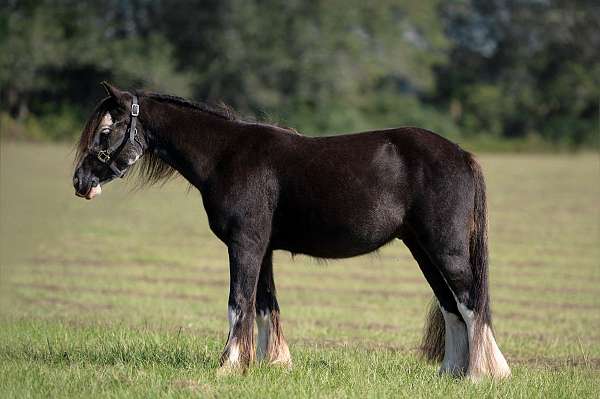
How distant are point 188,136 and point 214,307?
567 cm

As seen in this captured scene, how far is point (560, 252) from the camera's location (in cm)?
1881

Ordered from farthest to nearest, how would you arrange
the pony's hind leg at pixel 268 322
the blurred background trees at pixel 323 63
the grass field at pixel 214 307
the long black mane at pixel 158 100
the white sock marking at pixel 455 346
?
the blurred background trees at pixel 323 63, the pony's hind leg at pixel 268 322, the long black mane at pixel 158 100, the white sock marking at pixel 455 346, the grass field at pixel 214 307

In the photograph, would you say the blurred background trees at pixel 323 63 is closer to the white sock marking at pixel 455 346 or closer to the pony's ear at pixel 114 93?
the pony's ear at pixel 114 93

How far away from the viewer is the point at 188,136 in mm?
7746

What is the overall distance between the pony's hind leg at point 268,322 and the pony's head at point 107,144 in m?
1.48

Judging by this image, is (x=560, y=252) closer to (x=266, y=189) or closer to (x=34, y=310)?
(x=34, y=310)

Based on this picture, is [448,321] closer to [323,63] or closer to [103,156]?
A: [103,156]

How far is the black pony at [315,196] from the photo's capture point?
731 centimetres

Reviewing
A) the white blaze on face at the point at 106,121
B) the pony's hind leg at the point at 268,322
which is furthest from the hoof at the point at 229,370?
the white blaze on face at the point at 106,121

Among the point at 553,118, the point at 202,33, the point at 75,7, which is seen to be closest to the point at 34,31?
the point at 75,7

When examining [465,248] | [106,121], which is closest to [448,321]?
[465,248]

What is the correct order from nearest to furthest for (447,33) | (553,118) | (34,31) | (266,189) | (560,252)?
1. (266,189)
2. (560,252)
3. (34,31)
4. (553,118)
5. (447,33)

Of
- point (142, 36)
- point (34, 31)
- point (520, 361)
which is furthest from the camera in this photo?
point (142, 36)

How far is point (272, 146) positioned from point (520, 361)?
12.3ft
